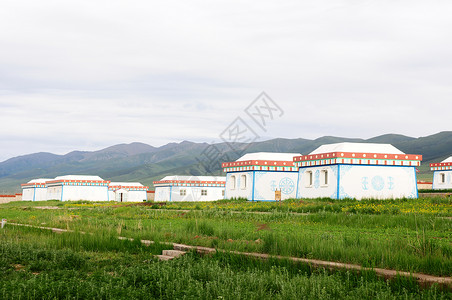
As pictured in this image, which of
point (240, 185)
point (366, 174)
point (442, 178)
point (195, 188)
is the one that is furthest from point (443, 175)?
point (195, 188)

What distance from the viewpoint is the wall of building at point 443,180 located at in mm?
55906

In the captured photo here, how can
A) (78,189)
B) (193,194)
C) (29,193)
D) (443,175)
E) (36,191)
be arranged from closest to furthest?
1. (443,175)
2. (193,194)
3. (78,189)
4. (36,191)
5. (29,193)

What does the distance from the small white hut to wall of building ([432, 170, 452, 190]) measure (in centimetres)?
4092

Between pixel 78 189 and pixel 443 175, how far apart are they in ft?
146

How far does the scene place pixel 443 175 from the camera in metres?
57.3

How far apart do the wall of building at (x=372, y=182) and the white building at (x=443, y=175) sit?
25.1 meters

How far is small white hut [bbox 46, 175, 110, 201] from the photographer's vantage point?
63094mm

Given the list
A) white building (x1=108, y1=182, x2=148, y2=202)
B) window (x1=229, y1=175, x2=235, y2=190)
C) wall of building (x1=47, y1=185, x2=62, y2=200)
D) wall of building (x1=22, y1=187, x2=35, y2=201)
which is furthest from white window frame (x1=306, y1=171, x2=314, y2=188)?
wall of building (x1=22, y1=187, x2=35, y2=201)

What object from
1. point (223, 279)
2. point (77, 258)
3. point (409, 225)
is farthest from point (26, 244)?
point (409, 225)

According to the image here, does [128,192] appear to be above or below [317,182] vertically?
below

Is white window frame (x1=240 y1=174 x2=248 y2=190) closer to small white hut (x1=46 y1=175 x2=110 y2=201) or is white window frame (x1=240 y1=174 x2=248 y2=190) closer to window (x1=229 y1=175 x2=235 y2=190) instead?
window (x1=229 y1=175 x2=235 y2=190)

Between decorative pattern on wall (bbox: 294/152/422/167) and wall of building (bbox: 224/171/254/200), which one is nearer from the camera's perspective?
decorative pattern on wall (bbox: 294/152/422/167)

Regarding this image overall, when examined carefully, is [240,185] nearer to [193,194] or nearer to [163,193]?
[193,194]

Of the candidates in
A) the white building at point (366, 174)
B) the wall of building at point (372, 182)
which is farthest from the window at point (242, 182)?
the wall of building at point (372, 182)
